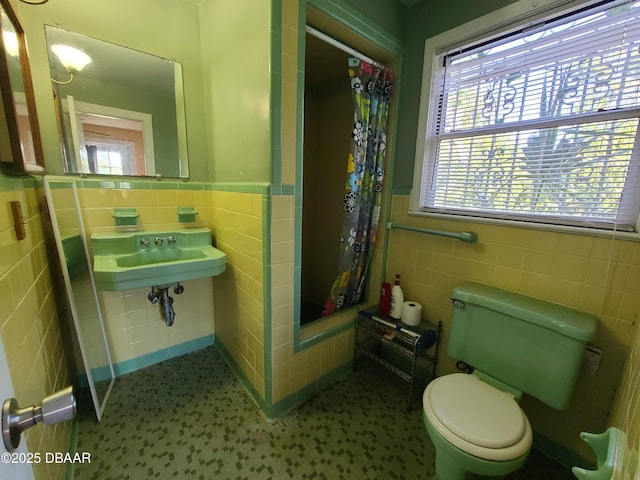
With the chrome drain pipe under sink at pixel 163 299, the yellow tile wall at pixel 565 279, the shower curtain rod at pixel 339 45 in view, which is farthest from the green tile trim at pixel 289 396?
the shower curtain rod at pixel 339 45

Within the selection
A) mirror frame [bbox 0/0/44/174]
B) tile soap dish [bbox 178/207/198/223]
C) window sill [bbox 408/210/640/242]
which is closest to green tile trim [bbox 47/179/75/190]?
mirror frame [bbox 0/0/44/174]

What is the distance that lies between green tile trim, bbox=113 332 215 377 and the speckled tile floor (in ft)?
0.22

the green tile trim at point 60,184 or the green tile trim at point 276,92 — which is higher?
the green tile trim at point 276,92

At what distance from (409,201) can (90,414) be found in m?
2.29

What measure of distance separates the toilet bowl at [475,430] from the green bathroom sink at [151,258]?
131 centimetres

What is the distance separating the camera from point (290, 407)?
5.25 feet

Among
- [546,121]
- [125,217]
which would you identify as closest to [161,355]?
[125,217]

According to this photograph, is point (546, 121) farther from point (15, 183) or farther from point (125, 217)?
point (125, 217)

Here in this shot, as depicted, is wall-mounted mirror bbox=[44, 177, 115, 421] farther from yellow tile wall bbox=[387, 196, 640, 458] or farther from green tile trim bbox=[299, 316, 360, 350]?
yellow tile wall bbox=[387, 196, 640, 458]

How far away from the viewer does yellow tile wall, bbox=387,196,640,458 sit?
1129 mm

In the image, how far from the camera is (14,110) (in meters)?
1.06

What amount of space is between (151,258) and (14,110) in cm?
89

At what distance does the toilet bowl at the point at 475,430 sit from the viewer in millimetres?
950

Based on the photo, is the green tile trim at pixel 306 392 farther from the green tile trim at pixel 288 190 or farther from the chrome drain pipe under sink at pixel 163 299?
the green tile trim at pixel 288 190
